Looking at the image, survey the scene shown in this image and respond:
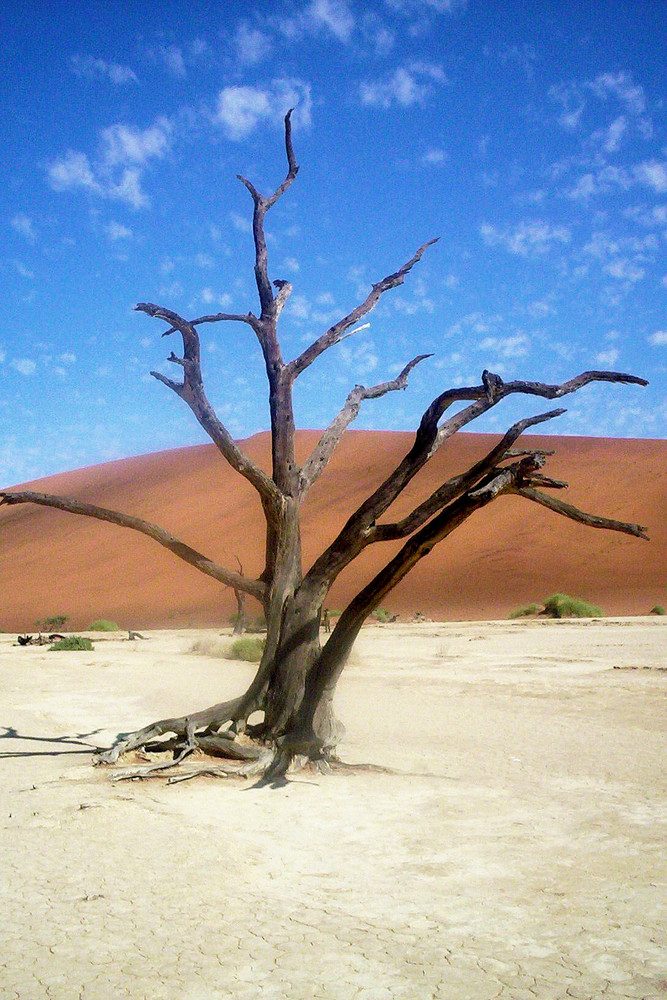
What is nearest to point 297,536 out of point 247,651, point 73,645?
point 247,651

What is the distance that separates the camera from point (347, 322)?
28.4 feet

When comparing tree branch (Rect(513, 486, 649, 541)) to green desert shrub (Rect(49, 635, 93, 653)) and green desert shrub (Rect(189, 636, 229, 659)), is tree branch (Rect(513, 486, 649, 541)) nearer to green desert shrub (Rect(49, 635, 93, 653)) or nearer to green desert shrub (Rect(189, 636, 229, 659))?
green desert shrub (Rect(189, 636, 229, 659))

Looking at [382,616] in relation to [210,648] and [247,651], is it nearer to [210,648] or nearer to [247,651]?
[210,648]

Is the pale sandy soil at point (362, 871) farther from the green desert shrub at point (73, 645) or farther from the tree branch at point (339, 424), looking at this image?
the green desert shrub at point (73, 645)

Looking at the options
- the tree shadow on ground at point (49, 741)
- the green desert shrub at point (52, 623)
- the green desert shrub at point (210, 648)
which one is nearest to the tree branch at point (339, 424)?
the tree shadow on ground at point (49, 741)

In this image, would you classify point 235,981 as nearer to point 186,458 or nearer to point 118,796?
point 118,796

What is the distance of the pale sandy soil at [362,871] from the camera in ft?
10.6

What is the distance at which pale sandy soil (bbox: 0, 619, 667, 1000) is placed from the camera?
3.22 m

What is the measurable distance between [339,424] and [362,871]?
4754mm

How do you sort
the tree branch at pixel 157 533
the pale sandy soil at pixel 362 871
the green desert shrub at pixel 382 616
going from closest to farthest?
1. the pale sandy soil at pixel 362 871
2. the tree branch at pixel 157 533
3. the green desert shrub at pixel 382 616

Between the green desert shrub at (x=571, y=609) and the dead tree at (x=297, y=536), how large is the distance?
71.2ft

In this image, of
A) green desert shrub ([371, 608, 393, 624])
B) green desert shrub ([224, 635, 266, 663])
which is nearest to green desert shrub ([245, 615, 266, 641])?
green desert shrub ([371, 608, 393, 624])

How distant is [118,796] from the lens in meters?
6.12

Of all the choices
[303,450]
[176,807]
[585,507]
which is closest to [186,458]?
[303,450]
